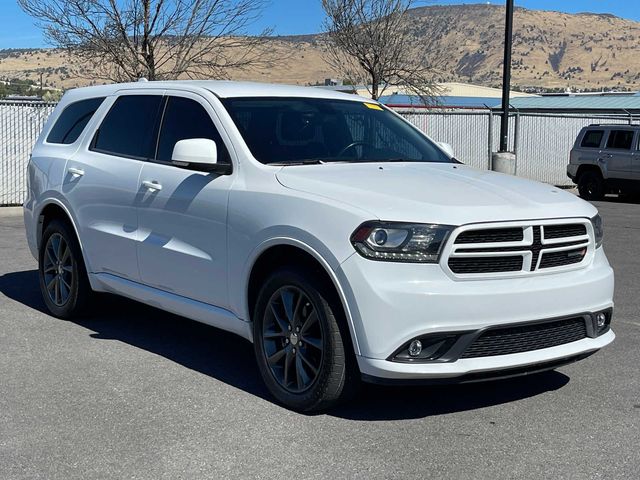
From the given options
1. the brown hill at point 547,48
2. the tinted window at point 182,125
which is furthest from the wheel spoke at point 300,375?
the brown hill at point 547,48

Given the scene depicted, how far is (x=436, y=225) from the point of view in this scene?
457 cm

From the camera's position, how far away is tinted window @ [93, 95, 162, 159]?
6.48 metres

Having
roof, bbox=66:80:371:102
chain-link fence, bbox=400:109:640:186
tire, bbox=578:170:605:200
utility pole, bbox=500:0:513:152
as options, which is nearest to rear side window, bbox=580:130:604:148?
tire, bbox=578:170:605:200

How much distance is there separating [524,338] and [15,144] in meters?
15.1

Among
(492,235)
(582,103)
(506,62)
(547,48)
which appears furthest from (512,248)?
(547,48)

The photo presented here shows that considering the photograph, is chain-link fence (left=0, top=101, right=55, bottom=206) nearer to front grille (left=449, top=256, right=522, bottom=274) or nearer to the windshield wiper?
the windshield wiper

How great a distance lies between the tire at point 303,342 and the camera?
477 cm

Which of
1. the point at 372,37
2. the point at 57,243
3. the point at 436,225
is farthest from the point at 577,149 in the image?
the point at 436,225

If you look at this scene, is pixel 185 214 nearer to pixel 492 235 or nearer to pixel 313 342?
pixel 313 342

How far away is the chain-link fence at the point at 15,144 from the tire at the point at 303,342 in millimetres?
13817

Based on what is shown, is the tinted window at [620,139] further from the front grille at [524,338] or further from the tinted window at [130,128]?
the front grille at [524,338]

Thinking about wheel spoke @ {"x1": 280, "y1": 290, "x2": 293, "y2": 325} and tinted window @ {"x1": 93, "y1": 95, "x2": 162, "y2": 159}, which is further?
tinted window @ {"x1": 93, "y1": 95, "x2": 162, "y2": 159}

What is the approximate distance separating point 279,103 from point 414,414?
231 centimetres

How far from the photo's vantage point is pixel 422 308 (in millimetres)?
4523
